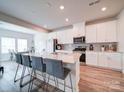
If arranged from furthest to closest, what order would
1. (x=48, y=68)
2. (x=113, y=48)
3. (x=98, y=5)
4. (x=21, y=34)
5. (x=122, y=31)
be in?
1. (x=21, y=34)
2. (x=113, y=48)
3. (x=122, y=31)
4. (x=98, y=5)
5. (x=48, y=68)

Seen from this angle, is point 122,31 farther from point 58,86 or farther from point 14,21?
point 14,21

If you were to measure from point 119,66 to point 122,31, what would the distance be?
1.57 m

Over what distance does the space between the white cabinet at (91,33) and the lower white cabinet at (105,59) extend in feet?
2.56

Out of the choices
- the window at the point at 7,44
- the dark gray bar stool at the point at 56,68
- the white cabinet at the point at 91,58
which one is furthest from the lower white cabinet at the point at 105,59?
the window at the point at 7,44

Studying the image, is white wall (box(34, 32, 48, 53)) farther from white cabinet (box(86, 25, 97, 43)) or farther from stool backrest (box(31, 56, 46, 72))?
stool backrest (box(31, 56, 46, 72))

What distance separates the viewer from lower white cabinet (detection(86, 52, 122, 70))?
11.7ft

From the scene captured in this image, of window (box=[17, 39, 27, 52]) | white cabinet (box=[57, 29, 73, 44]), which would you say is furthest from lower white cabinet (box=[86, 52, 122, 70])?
window (box=[17, 39, 27, 52])

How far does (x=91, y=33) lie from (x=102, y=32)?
1.91 feet

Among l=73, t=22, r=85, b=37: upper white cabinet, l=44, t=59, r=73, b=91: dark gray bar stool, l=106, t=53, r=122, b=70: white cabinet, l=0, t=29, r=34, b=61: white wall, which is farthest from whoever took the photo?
l=0, t=29, r=34, b=61: white wall

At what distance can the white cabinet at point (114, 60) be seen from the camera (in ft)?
11.6

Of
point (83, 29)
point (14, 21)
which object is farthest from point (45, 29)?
point (83, 29)

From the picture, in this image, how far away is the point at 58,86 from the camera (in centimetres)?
226

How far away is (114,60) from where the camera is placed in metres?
3.65

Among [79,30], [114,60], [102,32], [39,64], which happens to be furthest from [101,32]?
[39,64]
